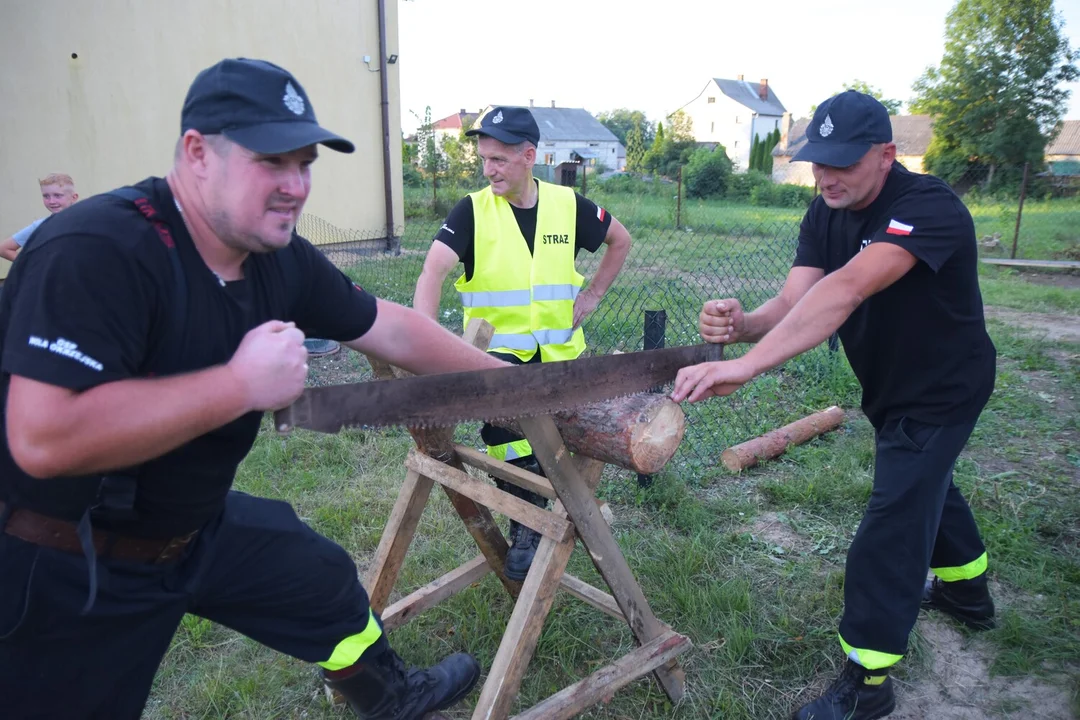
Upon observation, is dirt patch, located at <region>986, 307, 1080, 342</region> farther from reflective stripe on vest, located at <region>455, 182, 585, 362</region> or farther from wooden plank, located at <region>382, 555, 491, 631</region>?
wooden plank, located at <region>382, 555, 491, 631</region>

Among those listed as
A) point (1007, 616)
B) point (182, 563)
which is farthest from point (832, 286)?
point (182, 563)

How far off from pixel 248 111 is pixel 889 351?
2.49m

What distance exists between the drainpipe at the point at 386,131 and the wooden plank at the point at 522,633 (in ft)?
41.0

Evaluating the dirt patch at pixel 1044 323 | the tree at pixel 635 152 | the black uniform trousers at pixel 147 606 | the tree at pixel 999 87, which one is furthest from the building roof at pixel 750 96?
the black uniform trousers at pixel 147 606

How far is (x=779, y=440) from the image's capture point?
5250 mm

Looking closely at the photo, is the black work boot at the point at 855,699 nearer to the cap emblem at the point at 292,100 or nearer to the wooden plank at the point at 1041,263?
the cap emblem at the point at 292,100

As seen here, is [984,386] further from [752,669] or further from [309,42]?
[309,42]

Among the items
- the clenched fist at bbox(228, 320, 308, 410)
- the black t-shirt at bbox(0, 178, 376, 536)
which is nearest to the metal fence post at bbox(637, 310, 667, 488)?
the black t-shirt at bbox(0, 178, 376, 536)

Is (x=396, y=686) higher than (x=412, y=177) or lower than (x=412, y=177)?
lower

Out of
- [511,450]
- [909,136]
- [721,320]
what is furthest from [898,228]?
[909,136]

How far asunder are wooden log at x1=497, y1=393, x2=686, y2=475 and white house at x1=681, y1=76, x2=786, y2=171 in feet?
256

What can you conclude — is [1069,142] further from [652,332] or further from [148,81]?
[652,332]

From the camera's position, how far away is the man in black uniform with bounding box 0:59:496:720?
1615 mm

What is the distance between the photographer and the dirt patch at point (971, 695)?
3016 mm
